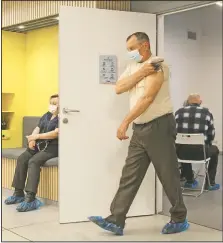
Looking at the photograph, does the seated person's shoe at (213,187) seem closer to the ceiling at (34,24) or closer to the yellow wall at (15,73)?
the yellow wall at (15,73)

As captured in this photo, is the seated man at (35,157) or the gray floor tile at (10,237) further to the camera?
the seated man at (35,157)

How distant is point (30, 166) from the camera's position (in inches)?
176

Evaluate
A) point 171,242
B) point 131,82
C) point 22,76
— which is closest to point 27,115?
point 22,76

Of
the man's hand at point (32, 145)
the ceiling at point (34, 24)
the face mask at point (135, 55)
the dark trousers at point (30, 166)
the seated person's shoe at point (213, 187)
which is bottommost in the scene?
the seated person's shoe at point (213, 187)

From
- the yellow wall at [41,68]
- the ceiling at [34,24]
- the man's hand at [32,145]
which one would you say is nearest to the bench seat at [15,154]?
the man's hand at [32,145]

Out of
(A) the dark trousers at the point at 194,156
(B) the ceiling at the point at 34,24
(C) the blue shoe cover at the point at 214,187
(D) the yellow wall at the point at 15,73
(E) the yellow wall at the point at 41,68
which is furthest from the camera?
(D) the yellow wall at the point at 15,73

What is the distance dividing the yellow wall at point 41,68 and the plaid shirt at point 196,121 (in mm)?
1707

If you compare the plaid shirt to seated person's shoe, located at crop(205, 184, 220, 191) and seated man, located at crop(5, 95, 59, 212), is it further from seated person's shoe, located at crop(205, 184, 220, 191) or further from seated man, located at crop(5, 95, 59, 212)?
seated man, located at crop(5, 95, 59, 212)

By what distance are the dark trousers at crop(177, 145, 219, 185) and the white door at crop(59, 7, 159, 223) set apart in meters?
1.62

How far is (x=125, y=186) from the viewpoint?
3.39m

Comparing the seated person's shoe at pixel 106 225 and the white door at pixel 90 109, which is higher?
the white door at pixel 90 109

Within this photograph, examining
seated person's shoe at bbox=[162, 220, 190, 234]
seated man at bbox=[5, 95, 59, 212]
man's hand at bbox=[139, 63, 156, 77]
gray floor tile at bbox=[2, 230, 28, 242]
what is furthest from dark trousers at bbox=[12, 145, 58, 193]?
man's hand at bbox=[139, 63, 156, 77]

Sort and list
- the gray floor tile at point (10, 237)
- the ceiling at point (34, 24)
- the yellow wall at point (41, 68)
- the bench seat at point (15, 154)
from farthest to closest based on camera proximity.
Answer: the yellow wall at point (41, 68)
the ceiling at point (34, 24)
the bench seat at point (15, 154)
the gray floor tile at point (10, 237)

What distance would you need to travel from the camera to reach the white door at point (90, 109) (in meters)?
3.66
